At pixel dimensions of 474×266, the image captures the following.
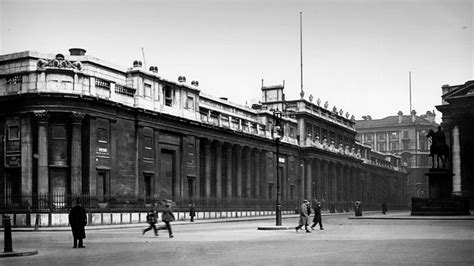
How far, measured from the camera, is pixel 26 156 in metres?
43.2

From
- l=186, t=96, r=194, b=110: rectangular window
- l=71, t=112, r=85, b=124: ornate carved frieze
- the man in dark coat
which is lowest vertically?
the man in dark coat

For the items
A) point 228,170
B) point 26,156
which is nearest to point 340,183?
point 228,170

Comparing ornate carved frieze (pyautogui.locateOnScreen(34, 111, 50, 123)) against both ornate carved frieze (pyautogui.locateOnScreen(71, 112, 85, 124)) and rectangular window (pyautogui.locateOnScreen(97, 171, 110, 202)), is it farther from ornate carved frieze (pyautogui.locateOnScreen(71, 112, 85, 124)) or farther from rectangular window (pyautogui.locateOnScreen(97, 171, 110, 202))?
rectangular window (pyautogui.locateOnScreen(97, 171, 110, 202))

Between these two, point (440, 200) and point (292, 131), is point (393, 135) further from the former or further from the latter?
point (440, 200)

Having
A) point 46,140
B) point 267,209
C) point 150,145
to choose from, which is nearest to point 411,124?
point 267,209

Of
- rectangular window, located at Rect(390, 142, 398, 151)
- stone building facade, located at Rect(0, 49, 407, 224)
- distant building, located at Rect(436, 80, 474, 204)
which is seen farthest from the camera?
rectangular window, located at Rect(390, 142, 398, 151)

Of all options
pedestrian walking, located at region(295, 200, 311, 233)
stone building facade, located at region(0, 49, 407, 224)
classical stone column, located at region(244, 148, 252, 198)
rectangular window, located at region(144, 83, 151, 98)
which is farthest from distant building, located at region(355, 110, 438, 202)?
pedestrian walking, located at region(295, 200, 311, 233)

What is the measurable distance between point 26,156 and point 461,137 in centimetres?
5345

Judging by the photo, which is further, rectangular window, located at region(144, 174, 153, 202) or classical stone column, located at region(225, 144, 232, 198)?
classical stone column, located at region(225, 144, 232, 198)

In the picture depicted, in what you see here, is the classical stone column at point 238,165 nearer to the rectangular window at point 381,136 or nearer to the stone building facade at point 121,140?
the stone building facade at point 121,140

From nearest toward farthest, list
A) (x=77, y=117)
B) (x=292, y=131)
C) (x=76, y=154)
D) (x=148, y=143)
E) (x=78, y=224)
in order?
(x=78, y=224) → (x=77, y=117) → (x=76, y=154) → (x=148, y=143) → (x=292, y=131)

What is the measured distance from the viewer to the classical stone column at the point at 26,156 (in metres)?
42.6

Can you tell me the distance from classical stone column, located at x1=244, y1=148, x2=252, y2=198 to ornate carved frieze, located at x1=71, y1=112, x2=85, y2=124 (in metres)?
28.9

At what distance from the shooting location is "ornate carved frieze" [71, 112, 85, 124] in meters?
43.4
